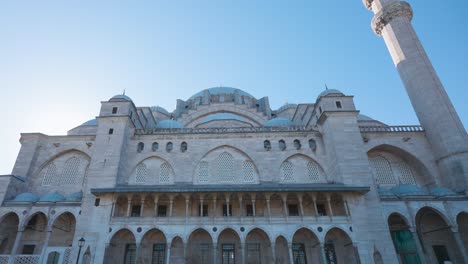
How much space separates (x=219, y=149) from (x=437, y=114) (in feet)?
58.5

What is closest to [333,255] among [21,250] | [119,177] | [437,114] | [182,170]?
[182,170]

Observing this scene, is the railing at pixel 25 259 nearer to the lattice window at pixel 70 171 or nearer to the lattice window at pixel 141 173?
the lattice window at pixel 70 171

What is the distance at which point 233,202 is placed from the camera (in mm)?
18656

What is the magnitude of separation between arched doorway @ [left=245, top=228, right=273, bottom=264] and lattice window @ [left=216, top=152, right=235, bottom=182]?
4343 mm

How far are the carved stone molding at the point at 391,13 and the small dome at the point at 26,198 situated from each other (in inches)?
1351

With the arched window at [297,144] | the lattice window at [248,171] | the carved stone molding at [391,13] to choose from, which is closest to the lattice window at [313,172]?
the arched window at [297,144]

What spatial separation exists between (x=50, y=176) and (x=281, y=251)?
19.4 m

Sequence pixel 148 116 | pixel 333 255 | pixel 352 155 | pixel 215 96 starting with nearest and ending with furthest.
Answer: pixel 333 255
pixel 352 155
pixel 148 116
pixel 215 96

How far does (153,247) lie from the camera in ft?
58.4

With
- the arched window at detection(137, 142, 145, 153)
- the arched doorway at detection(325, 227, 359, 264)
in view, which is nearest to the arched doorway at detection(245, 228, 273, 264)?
the arched doorway at detection(325, 227, 359, 264)

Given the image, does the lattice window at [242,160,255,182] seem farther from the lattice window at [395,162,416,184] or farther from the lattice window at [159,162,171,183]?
the lattice window at [395,162,416,184]

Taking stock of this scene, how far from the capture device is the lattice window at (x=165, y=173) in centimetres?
2020

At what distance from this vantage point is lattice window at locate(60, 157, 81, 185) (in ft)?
70.2

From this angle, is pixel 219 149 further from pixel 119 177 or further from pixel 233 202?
pixel 119 177
